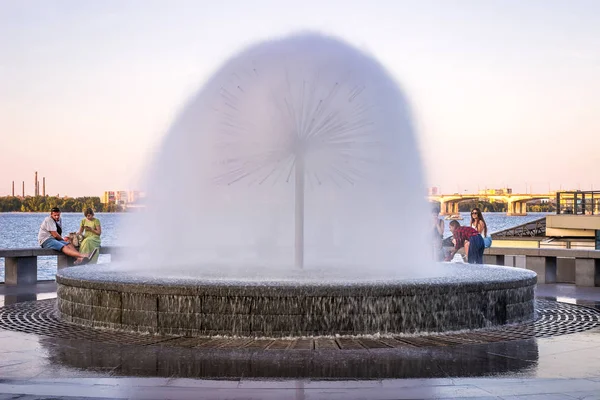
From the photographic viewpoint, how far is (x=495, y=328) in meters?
10.4

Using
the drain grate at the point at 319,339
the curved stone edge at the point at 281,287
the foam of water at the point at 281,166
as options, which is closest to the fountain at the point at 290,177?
the foam of water at the point at 281,166

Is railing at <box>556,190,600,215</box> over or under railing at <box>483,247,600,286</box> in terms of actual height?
over

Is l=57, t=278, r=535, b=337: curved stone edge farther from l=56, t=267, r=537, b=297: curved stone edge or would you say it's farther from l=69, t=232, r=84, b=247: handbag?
l=69, t=232, r=84, b=247: handbag

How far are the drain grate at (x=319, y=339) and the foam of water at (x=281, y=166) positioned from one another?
2819 millimetres

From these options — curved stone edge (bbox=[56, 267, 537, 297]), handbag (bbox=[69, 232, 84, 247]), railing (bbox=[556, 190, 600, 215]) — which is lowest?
curved stone edge (bbox=[56, 267, 537, 297])

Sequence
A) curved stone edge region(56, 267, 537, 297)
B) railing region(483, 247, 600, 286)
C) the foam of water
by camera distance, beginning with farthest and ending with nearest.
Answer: railing region(483, 247, 600, 286) < the foam of water < curved stone edge region(56, 267, 537, 297)

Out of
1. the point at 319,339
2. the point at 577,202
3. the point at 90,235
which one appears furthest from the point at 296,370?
the point at 577,202

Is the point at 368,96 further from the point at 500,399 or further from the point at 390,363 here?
the point at 500,399

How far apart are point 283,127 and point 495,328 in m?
5.18

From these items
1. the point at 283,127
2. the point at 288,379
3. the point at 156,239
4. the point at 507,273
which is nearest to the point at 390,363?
the point at 288,379

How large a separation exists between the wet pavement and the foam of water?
4.95 metres

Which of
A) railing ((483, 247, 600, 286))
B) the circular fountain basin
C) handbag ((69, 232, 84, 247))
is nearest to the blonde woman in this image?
handbag ((69, 232, 84, 247))

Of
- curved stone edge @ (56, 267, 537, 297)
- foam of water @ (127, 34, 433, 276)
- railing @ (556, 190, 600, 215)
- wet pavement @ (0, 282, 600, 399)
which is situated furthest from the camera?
railing @ (556, 190, 600, 215)

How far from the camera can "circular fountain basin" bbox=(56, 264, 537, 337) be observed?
9398 mm
